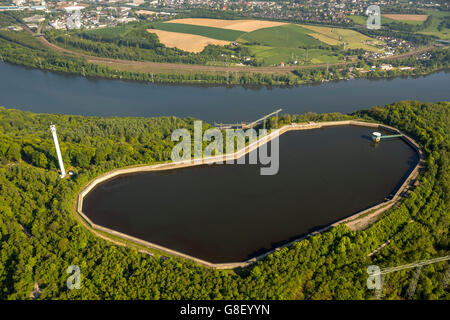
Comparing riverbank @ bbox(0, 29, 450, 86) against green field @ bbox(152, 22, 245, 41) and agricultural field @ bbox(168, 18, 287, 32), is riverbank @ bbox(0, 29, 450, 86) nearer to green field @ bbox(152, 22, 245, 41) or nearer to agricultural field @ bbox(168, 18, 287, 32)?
green field @ bbox(152, 22, 245, 41)

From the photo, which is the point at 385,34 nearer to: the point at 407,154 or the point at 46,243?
the point at 407,154

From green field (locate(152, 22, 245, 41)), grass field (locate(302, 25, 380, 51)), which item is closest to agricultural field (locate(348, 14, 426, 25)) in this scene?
grass field (locate(302, 25, 380, 51))

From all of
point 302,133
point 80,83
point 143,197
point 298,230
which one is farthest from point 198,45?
point 298,230

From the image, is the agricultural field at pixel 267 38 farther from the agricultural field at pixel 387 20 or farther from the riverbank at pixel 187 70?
the agricultural field at pixel 387 20

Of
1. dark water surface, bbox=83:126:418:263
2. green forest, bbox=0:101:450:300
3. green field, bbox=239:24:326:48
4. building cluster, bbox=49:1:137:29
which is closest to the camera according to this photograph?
green forest, bbox=0:101:450:300

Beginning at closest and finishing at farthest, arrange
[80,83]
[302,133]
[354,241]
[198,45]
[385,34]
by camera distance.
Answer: [354,241] → [302,133] → [80,83] → [198,45] → [385,34]
